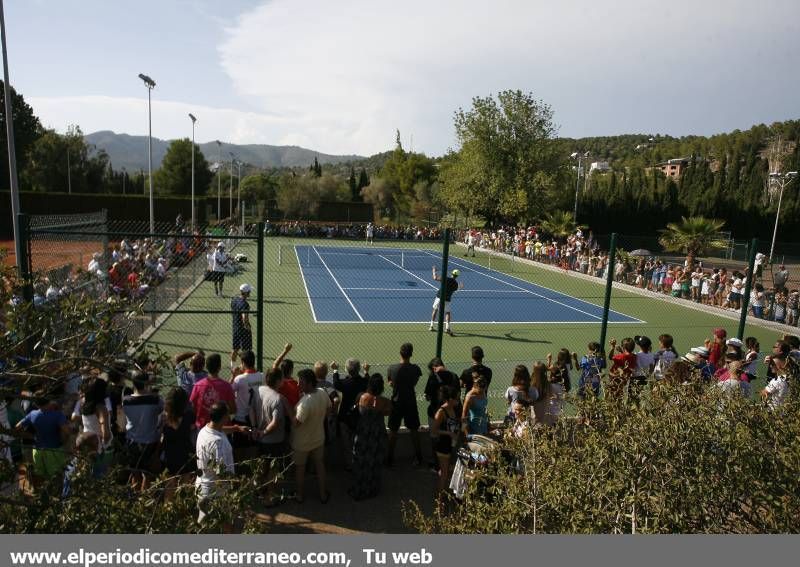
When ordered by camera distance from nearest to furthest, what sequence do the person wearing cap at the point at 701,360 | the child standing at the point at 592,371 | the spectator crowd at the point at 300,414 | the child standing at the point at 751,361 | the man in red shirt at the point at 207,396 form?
the spectator crowd at the point at 300,414 < the child standing at the point at 592,371 < the man in red shirt at the point at 207,396 < the person wearing cap at the point at 701,360 < the child standing at the point at 751,361

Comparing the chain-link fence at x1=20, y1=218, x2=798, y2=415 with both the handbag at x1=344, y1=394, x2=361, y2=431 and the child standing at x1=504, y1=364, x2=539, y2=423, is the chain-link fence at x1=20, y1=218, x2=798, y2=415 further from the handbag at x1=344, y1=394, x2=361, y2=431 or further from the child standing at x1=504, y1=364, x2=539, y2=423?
the handbag at x1=344, y1=394, x2=361, y2=431

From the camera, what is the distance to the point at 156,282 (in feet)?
29.9

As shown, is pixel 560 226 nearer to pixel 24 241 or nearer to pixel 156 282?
pixel 156 282

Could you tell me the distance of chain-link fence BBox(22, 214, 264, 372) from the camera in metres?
4.61

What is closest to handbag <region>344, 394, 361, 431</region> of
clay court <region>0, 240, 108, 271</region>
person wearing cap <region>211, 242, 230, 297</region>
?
clay court <region>0, 240, 108, 271</region>

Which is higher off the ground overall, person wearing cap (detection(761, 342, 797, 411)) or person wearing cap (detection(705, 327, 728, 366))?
person wearing cap (detection(761, 342, 797, 411))

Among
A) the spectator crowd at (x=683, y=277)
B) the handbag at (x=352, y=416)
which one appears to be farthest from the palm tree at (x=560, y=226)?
the handbag at (x=352, y=416)

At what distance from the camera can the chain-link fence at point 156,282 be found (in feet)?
15.1

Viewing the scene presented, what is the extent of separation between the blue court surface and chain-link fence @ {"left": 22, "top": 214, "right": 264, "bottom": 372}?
287 cm

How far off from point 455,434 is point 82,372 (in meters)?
3.93

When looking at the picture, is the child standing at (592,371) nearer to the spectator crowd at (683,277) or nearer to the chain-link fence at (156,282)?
the chain-link fence at (156,282)

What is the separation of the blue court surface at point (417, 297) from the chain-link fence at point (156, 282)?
2.87 m

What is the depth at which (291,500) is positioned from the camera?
20.6ft
